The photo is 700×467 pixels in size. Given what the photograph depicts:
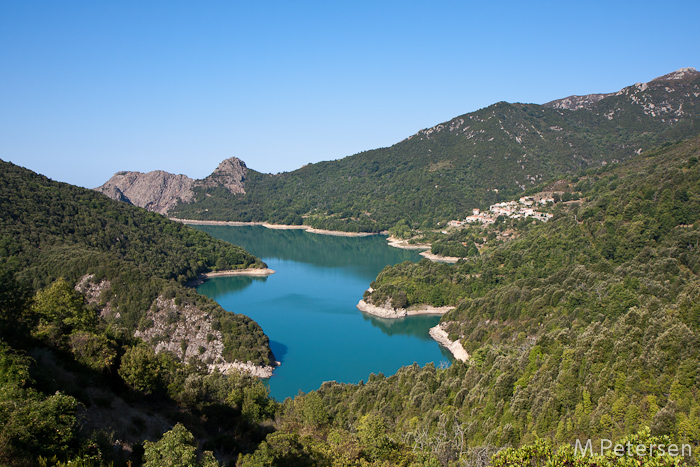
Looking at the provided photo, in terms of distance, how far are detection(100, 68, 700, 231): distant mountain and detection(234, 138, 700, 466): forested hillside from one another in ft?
222

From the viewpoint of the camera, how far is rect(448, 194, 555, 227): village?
87.4 m

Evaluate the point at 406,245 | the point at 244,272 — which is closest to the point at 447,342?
the point at 244,272

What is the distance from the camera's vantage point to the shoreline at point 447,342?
→ 4216 centimetres

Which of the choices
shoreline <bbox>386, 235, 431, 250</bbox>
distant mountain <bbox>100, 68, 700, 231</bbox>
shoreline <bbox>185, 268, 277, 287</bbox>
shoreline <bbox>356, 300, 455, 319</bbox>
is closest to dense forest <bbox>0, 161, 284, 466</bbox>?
shoreline <bbox>356, 300, 455, 319</bbox>

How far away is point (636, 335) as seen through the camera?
2214 cm

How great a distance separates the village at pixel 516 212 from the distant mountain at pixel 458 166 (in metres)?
10.6

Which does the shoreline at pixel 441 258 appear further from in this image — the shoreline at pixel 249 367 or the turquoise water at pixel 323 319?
the shoreline at pixel 249 367

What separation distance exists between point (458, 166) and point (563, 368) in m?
128

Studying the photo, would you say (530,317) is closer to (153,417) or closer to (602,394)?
(602,394)

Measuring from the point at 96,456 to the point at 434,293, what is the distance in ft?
161

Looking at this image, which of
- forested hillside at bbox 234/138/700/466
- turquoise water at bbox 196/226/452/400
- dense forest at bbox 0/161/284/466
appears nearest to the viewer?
dense forest at bbox 0/161/284/466

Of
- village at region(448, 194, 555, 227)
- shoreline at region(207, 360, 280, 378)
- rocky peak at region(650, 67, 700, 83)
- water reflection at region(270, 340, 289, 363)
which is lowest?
water reflection at region(270, 340, 289, 363)

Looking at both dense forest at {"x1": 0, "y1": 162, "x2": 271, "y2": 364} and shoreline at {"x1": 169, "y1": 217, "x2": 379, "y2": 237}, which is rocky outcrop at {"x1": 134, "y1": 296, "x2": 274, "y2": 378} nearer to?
dense forest at {"x1": 0, "y1": 162, "x2": 271, "y2": 364}

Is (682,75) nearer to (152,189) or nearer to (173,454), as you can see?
(152,189)
